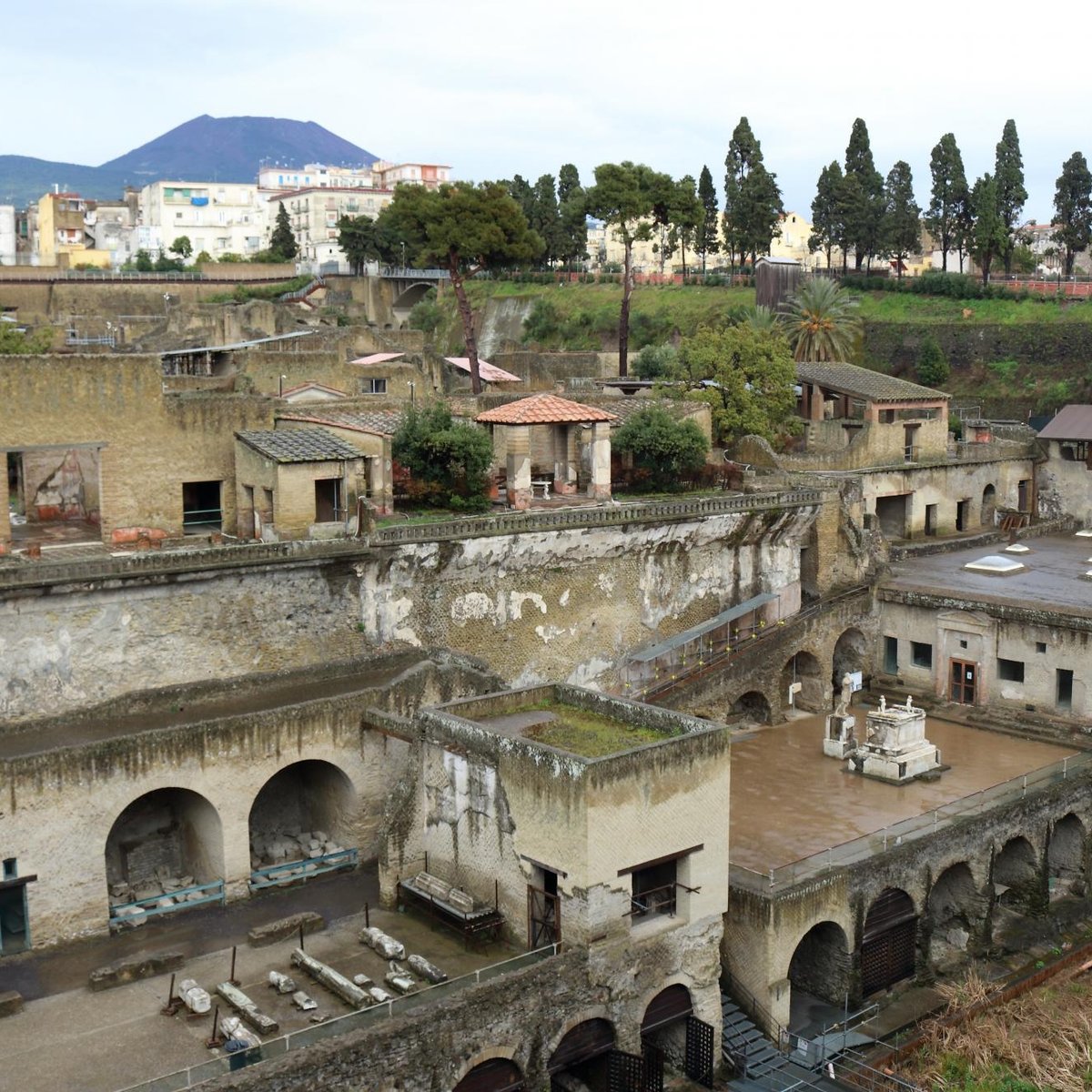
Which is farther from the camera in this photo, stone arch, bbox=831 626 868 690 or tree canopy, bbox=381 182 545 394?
tree canopy, bbox=381 182 545 394

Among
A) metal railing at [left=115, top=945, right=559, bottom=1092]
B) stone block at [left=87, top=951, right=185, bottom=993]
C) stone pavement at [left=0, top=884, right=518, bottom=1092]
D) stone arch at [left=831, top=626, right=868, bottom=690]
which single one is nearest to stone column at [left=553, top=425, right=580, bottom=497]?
stone arch at [left=831, top=626, right=868, bottom=690]

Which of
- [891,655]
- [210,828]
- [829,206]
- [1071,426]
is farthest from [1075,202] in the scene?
[210,828]

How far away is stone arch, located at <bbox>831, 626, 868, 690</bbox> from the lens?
1585 inches

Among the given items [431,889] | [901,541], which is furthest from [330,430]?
[901,541]

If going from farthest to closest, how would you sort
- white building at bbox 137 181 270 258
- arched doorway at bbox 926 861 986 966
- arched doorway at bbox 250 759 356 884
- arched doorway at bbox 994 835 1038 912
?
white building at bbox 137 181 270 258 → arched doorway at bbox 994 835 1038 912 → arched doorway at bbox 926 861 986 966 → arched doorway at bbox 250 759 356 884

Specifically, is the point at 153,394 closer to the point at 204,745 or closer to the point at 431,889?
the point at 204,745

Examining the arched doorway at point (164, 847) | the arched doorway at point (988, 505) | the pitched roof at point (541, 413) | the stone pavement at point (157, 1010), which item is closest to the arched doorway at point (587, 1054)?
the stone pavement at point (157, 1010)

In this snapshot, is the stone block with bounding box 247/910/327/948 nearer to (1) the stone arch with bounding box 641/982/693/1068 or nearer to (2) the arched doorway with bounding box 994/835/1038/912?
(1) the stone arch with bounding box 641/982/693/1068

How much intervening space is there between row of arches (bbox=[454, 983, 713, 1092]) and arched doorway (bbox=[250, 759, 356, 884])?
6536 mm

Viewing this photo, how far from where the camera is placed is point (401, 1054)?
2083 centimetres

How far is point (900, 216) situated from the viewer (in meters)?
71.9

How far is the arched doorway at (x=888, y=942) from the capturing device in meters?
28.1

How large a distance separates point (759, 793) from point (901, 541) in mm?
17321

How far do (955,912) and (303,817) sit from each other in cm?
1388
